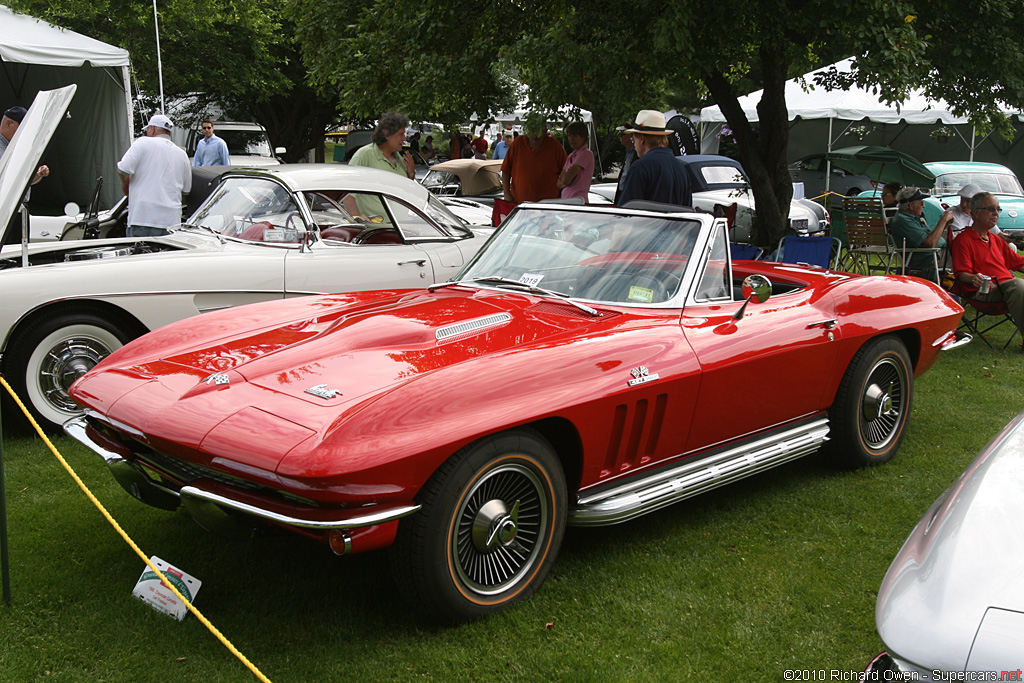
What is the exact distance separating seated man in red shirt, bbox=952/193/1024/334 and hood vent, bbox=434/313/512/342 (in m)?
5.58

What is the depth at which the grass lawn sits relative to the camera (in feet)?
9.37

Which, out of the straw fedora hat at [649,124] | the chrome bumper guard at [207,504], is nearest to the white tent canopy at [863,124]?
the straw fedora hat at [649,124]

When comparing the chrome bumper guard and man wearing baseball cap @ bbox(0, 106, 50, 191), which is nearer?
the chrome bumper guard

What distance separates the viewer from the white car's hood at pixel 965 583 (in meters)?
1.88

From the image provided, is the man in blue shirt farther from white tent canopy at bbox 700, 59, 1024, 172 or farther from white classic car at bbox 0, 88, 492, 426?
white tent canopy at bbox 700, 59, 1024, 172

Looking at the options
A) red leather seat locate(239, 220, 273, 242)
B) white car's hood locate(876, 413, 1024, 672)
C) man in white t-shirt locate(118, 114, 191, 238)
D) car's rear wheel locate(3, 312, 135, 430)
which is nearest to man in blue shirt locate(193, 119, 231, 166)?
man in white t-shirt locate(118, 114, 191, 238)

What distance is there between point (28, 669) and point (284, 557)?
102 cm

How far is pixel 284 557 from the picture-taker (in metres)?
3.59

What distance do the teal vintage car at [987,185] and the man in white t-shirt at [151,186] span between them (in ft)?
40.9

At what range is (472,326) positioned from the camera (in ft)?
11.4

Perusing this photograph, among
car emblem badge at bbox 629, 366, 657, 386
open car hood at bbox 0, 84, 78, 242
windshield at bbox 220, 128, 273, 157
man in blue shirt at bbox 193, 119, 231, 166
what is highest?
windshield at bbox 220, 128, 273, 157

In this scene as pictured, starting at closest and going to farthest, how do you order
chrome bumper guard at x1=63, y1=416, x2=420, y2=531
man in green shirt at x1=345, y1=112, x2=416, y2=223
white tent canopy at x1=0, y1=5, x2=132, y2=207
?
chrome bumper guard at x1=63, y1=416, x2=420, y2=531 < man in green shirt at x1=345, y1=112, x2=416, y2=223 < white tent canopy at x1=0, y1=5, x2=132, y2=207

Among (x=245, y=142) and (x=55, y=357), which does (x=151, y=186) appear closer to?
(x=55, y=357)

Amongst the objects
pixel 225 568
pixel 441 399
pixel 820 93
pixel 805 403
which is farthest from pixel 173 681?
pixel 820 93
